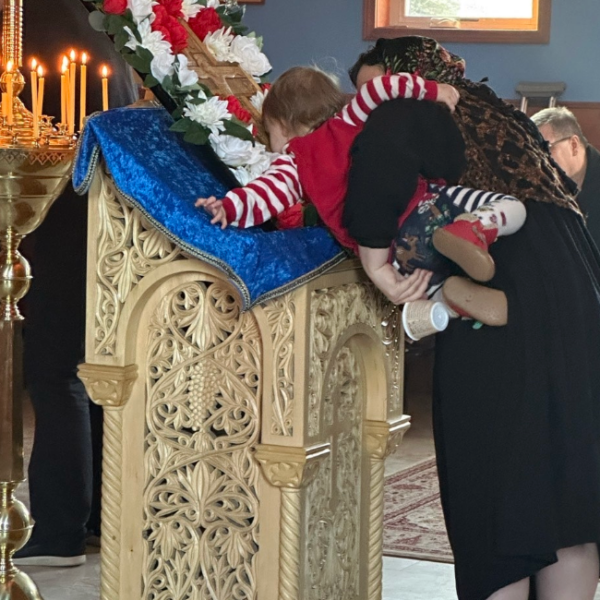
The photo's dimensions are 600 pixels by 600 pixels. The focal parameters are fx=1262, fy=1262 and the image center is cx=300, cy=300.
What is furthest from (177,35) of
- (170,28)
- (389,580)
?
(389,580)

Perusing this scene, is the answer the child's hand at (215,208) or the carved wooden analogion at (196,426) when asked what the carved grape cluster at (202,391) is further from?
the child's hand at (215,208)

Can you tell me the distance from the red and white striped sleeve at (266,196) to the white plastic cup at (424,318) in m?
0.31

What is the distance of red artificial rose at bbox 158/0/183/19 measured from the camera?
2.55 m

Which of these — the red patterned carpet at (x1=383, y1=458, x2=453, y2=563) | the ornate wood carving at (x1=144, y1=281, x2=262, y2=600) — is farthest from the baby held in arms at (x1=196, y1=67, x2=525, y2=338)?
the red patterned carpet at (x1=383, y1=458, x2=453, y2=563)

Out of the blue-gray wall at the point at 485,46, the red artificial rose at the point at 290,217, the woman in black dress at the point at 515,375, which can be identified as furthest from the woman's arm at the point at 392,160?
the blue-gray wall at the point at 485,46

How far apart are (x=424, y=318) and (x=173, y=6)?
2.74 ft

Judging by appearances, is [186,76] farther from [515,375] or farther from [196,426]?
[515,375]

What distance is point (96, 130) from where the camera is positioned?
2.37m

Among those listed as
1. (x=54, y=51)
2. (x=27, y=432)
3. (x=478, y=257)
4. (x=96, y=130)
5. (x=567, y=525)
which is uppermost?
(x=54, y=51)

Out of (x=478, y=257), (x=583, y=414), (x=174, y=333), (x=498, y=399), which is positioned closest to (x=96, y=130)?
(x=174, y=333)

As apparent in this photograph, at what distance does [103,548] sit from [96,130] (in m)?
0.84

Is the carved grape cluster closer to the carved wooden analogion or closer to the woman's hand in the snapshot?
the carved wooden analogion

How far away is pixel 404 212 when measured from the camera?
233cm

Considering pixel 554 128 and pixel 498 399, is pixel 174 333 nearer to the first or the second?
pixel 498 399
